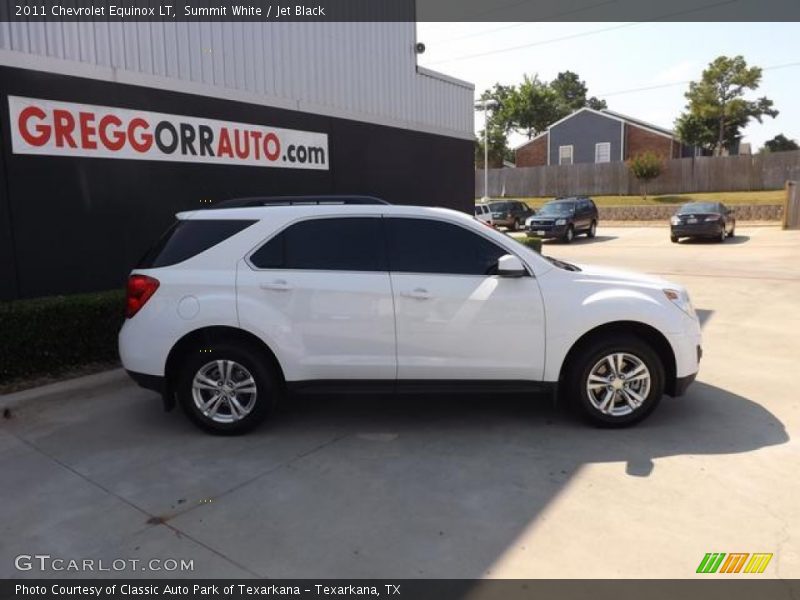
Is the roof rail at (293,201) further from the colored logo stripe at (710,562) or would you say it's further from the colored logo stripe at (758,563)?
the colored logo stripe at (758,563)

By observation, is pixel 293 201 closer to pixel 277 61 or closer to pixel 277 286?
pixel 277 286

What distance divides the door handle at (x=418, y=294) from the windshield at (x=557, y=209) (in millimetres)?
22224

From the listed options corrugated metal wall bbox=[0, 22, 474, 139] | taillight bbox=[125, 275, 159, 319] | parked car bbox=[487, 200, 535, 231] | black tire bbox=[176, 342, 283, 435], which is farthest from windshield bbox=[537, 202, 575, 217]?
taillight bbox=[125, 275, 159, 319]

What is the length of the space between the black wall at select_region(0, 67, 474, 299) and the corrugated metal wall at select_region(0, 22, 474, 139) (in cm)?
22

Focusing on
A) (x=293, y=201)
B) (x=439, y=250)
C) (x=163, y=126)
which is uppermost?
(x=163, y=126)

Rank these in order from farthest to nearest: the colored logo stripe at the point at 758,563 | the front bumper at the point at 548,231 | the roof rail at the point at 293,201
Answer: the front bumper at the point at 548,231, the roof rail at the point at 293,201, the colored logo stripe at the point at 758,563

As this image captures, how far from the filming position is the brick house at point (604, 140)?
4573 centimetres

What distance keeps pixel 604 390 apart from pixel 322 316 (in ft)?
7.29

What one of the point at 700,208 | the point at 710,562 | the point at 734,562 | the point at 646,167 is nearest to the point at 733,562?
the point at 734,562

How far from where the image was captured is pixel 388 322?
4.83 metres

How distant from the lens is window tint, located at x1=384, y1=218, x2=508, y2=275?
492 centimetres

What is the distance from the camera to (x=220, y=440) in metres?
4.88

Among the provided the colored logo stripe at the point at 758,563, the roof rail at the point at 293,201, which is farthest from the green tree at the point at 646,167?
the colored logo stripe at the point at 758,563

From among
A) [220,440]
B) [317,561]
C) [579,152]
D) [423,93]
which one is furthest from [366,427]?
[579,152]
